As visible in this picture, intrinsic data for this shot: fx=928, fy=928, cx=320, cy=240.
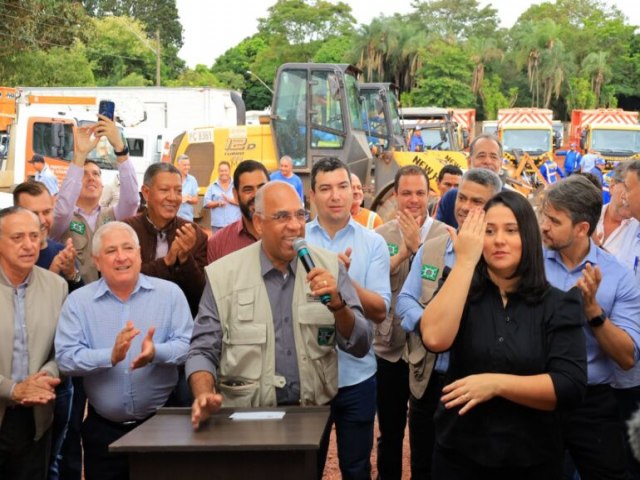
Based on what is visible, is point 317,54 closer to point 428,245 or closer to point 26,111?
point 26,111

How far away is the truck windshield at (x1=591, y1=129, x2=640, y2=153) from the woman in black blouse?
2765 cm

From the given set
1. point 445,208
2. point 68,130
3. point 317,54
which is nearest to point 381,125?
point 68,130

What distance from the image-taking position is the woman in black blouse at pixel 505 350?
3.59 meters

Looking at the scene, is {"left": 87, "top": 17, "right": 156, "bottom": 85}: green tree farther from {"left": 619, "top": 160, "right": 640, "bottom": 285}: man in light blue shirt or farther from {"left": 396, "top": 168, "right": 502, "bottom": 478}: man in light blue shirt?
{"left": 619, "top": 160, "right": 640, "bottom": 285}: man in light blue shirt

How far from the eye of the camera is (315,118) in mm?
16984

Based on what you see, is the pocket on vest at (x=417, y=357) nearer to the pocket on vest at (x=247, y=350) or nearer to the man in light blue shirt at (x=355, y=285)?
the man in light blue shirt at (x=355, y=285)

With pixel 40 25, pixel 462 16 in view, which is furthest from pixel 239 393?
pixel 462 16

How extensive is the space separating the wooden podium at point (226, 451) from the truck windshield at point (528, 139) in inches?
1228

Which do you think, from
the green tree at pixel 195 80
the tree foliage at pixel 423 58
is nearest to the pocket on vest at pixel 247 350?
the tree foliage at pixel 423 58

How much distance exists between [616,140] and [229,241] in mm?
26768

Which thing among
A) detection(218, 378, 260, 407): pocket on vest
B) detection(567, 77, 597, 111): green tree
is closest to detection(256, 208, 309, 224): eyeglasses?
detection(218, 378, 260, 407): pocket on vest

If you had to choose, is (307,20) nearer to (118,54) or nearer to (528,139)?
(118,54)

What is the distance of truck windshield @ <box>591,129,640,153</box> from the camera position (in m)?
30.1

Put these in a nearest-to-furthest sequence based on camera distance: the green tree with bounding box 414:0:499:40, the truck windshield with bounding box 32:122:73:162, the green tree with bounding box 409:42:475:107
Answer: the truck windshield with bounding box 32:122:73:162, the green tree with bounding box 409:42:475:107, the green tree with bounding box 414:0:499:40
